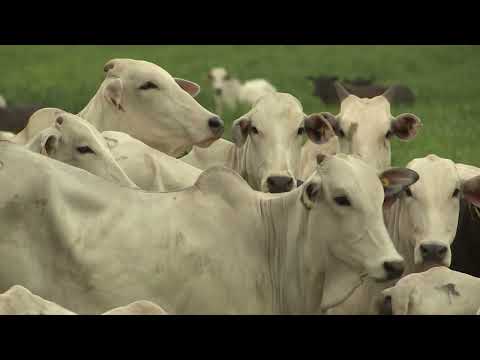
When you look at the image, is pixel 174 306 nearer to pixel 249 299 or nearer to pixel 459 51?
pixel 249 299

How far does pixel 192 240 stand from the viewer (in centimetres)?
646

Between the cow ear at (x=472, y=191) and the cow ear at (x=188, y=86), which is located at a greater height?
the cow ear at (x=188, y=86)

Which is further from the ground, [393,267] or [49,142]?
[49,142]

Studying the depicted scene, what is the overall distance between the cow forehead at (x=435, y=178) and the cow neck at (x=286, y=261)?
1112 millimetres

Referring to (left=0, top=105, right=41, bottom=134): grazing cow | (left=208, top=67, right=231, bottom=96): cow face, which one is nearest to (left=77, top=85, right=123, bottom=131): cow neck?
(left=0, top=105, right=41, bottom=134): grazing cow

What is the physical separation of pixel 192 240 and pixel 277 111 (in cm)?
241

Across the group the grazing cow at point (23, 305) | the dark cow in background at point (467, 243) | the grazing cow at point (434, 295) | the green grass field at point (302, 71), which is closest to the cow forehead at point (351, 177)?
the grazing cow at point (434, 295)

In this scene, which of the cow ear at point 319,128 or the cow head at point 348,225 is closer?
the cow head at point 348,225

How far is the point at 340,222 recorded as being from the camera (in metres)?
6.31

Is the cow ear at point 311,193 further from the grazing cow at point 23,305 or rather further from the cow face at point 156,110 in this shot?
the cow face at point 156,110

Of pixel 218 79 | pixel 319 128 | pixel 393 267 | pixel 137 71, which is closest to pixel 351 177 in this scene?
pixel 393 267

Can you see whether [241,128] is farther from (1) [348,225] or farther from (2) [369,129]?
(1) [348,225]

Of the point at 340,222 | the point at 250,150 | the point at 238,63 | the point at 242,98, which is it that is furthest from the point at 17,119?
the point at 238,63

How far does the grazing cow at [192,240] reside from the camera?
248 inches
